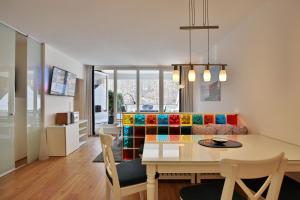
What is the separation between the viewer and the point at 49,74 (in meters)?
4.57

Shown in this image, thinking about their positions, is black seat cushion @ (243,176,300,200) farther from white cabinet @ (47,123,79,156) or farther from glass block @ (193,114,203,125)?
white cabinet @ (47,123,79,156)

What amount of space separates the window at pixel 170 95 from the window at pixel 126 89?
3.60 feet

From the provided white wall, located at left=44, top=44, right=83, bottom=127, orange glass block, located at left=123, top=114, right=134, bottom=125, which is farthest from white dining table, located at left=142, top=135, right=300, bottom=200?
white wall, located at left=44, top=44, right=83, bottom=127

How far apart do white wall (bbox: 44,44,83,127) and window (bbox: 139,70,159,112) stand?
7.79ft

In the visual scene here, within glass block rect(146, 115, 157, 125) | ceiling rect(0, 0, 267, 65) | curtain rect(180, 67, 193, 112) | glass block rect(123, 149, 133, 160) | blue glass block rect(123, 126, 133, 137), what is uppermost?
ceiling rect(0, 0, 267, 65)

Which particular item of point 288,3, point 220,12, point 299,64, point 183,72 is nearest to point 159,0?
point 220,12

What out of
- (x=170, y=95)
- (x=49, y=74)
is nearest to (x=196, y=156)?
(x=49, y=74)

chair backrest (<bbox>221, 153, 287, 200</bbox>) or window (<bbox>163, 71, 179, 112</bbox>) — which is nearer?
chair backrest (<bbox>221, 153, 287, 200</bbox>)

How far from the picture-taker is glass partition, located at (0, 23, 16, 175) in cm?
318

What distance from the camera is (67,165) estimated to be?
149 inches

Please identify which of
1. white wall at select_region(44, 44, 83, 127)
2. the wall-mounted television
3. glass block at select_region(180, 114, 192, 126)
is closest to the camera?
glass block at select_region(180, 114, 192, 126)

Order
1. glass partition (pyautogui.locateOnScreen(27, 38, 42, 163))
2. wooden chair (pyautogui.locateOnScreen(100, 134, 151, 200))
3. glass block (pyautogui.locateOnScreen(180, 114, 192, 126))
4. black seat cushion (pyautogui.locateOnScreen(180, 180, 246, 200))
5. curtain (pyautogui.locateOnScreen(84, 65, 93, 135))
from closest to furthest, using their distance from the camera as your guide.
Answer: black seat cushion (pyautogui.locateOnScreen(180, 180, 246, 200))
wooden chair (pyautogui.locateOnScreen(100, 134, 151, 200))
glass block (pyautogui.locateOnScreen(180, 114, 192, 126))
glass partition (pyautogui.locateOnScreen(27, 38, 42, 163))
curtain (pyautogui.locateOnScreen(84, 65, 93, 135))

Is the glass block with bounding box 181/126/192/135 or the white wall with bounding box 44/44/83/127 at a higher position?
the white wall with bounding box 44/44/83/127

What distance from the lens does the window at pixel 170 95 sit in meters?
7.31
